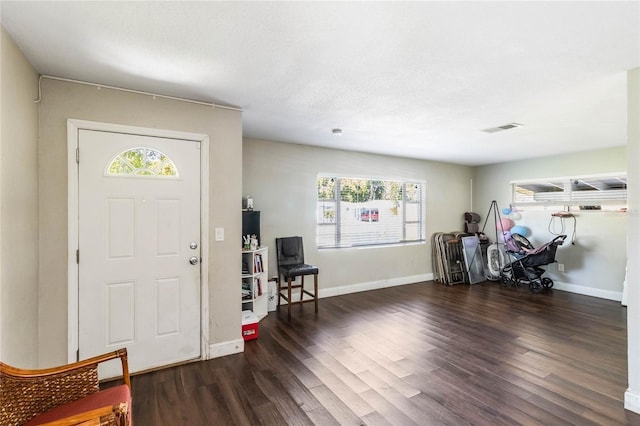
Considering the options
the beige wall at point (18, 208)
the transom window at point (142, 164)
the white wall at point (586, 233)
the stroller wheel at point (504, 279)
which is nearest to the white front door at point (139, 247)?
the transom window at point (142, 164)

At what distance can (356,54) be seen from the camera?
78.2 inches

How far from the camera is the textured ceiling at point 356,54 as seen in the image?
5.13 ft

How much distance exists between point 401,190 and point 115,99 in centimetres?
483

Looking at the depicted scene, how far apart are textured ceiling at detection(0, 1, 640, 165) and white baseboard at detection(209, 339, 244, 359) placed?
2.37m

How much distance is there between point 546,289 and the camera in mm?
5516

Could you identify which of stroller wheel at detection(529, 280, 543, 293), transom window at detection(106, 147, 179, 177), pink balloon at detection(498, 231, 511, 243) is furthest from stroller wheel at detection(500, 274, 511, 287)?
transom window at detection(106, 147, 179, 177)

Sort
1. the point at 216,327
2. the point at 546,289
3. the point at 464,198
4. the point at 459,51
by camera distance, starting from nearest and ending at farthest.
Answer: the point at 459,51
the point at 216,327
the point at 546,289
the point at 464,198

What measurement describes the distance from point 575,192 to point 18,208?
7.36 m

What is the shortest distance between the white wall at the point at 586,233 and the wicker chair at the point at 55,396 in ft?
21.8

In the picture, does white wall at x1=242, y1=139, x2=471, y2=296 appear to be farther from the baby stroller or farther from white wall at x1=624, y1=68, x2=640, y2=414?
white wall at x1=624, y1=68, x2=640, y2=414

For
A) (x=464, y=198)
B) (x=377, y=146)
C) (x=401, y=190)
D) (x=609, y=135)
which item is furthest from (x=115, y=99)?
(x=464, y=198)

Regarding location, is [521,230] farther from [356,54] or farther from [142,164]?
[142,164]

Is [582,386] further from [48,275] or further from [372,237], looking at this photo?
[48,275]

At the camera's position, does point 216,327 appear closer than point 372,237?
Yes
